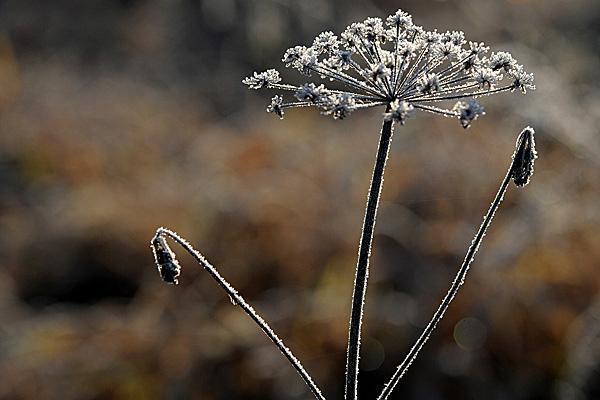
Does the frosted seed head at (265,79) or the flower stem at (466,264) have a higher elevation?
the frosted seed head at (265,79)

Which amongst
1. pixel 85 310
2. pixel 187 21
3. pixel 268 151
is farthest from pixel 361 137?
pixel 187 21

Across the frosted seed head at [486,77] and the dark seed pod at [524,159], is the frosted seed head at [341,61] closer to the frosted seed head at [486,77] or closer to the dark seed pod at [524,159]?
the frosted seed head at [486,77]

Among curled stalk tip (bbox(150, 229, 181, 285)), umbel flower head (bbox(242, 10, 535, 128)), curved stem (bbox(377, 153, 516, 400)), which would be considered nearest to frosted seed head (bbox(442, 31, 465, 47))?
umbel flower head (bbox(242, 10, 535, 128))

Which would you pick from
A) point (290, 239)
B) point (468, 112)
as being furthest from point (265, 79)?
point (290, 239)

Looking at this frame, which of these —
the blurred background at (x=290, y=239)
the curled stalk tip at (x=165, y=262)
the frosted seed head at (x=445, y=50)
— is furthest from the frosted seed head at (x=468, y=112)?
the blurred background at (x=290, y=239)

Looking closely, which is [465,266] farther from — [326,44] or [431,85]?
[326,44]

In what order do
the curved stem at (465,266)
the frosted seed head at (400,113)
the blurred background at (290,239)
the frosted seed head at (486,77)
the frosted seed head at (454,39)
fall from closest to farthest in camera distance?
the frosted seed head at (400,113) → the curved stem at (465,266) → the frosted seed head at (486,77) → the frosted seed head at (454,39) → the blurred background at (290,239)

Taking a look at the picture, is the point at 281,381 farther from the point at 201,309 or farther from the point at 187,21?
the point at 187,21
